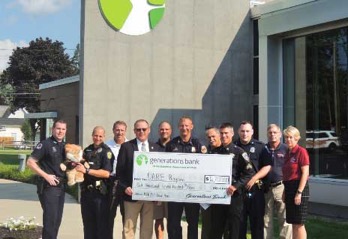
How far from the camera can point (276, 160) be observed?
7.71m

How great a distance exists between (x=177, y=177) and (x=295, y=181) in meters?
1.63

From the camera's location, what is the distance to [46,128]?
1383 inches

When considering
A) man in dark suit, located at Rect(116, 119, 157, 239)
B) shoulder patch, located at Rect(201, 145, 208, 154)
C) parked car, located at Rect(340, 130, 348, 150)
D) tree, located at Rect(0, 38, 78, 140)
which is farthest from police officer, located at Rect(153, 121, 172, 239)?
tree, located at Rect(0, 38, 78, 140)

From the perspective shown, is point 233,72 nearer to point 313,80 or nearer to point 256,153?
point 313,80

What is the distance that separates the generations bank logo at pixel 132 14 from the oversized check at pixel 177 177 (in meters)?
8.42

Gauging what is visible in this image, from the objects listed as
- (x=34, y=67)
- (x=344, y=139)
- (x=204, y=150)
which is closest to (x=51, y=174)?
(x=204, y=150)

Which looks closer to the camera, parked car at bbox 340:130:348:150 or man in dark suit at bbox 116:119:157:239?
man in dark suit at bbox 116:119:157:239

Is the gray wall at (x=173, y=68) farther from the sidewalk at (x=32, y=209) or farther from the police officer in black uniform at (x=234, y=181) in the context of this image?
the police officer in black uniform at (x=234, y=181)

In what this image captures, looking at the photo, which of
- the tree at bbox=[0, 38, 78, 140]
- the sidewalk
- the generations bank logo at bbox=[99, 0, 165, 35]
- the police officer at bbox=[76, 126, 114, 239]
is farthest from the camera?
the tree at bbox=[0, 38, 78, 140]

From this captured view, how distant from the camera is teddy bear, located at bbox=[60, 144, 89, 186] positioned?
7215mm

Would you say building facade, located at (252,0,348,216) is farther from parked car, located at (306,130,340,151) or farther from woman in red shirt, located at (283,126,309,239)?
woman in red shirt, located at (283,126,309,239)

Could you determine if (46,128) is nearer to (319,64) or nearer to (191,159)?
(319,64)

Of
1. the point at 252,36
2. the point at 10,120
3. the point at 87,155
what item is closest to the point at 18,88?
the point at 10,120

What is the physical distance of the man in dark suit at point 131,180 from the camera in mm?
7215
